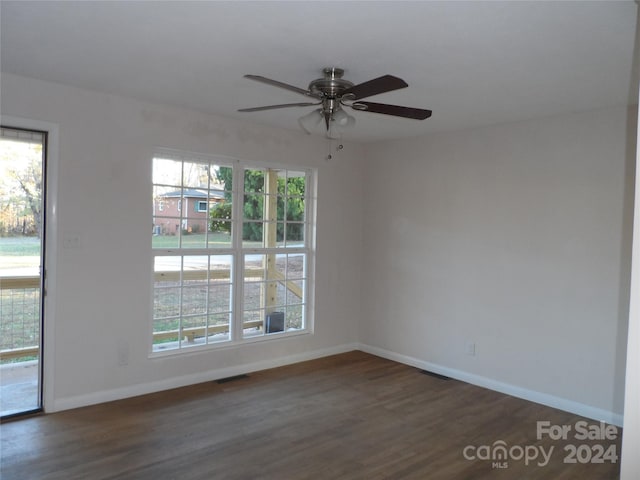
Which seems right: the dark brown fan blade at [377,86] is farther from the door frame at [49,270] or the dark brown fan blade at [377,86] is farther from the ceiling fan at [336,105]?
the door frame at [49,270]

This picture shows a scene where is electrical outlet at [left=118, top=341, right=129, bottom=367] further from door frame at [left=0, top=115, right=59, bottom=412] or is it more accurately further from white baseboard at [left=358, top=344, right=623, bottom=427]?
white baseboard at [left=358, top=344, right=623, bottom=427]

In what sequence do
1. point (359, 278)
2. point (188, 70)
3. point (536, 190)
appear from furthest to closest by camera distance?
point (359, 278), point (536, 190), point (188, 70)

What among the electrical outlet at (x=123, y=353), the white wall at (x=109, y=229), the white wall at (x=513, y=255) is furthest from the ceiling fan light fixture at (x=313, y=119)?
the electrical outlet at (x=123, y=353)

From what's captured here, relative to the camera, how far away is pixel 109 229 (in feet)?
12.3

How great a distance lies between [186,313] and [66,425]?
4.31ft

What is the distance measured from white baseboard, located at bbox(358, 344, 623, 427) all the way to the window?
119cm

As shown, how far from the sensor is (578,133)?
380 centimetres

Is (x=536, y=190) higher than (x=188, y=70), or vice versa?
(x=188, y=70)

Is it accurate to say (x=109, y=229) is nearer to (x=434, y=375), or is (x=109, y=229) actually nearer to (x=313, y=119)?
(x=313, y=119)

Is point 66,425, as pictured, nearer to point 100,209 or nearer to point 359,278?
point 100,209

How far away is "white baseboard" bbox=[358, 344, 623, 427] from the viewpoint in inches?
144

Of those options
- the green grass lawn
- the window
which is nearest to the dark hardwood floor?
the window

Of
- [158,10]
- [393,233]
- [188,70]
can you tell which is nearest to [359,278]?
[393,233]

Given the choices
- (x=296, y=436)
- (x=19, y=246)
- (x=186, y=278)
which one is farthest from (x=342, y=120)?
(x=19, y=246)
